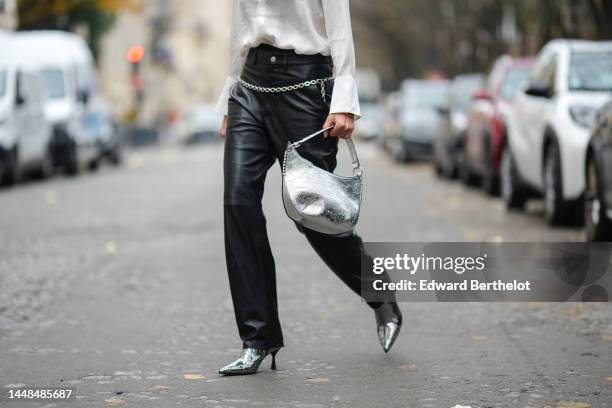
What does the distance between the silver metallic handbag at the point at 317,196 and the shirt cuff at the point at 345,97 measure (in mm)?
234

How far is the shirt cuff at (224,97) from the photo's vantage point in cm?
628

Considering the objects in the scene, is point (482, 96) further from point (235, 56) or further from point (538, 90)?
point (235, 56)

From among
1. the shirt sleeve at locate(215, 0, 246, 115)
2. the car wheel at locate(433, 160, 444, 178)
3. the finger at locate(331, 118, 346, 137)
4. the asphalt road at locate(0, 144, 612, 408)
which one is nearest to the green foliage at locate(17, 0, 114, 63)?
the car wheel at locate(433, 160, 444, 178)

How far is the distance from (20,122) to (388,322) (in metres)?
16.3

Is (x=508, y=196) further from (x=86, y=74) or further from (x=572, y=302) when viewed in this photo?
(x=86, y=74)

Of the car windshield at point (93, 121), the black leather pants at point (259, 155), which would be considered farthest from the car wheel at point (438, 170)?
the black leather pants at point (259, 155)

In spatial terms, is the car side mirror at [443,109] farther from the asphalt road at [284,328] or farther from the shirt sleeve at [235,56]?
the shirt sleeve at [235,56]

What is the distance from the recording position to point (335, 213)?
19.4 feet

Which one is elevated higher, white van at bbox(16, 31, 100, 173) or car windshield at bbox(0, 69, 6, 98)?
car windshield at bbox(0, 69, 6, 98)

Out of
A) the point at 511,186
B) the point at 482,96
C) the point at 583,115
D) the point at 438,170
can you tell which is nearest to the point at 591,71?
the point at 583,115

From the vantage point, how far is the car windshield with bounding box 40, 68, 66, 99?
26.5 meters

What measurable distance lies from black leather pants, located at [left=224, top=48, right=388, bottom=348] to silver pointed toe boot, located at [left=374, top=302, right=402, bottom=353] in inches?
18.4

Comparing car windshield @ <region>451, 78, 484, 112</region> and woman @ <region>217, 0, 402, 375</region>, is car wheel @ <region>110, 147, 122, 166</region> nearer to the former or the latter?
car windshield @ <region>451, 78, 484, 112</region>

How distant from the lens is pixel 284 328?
7.56 m
